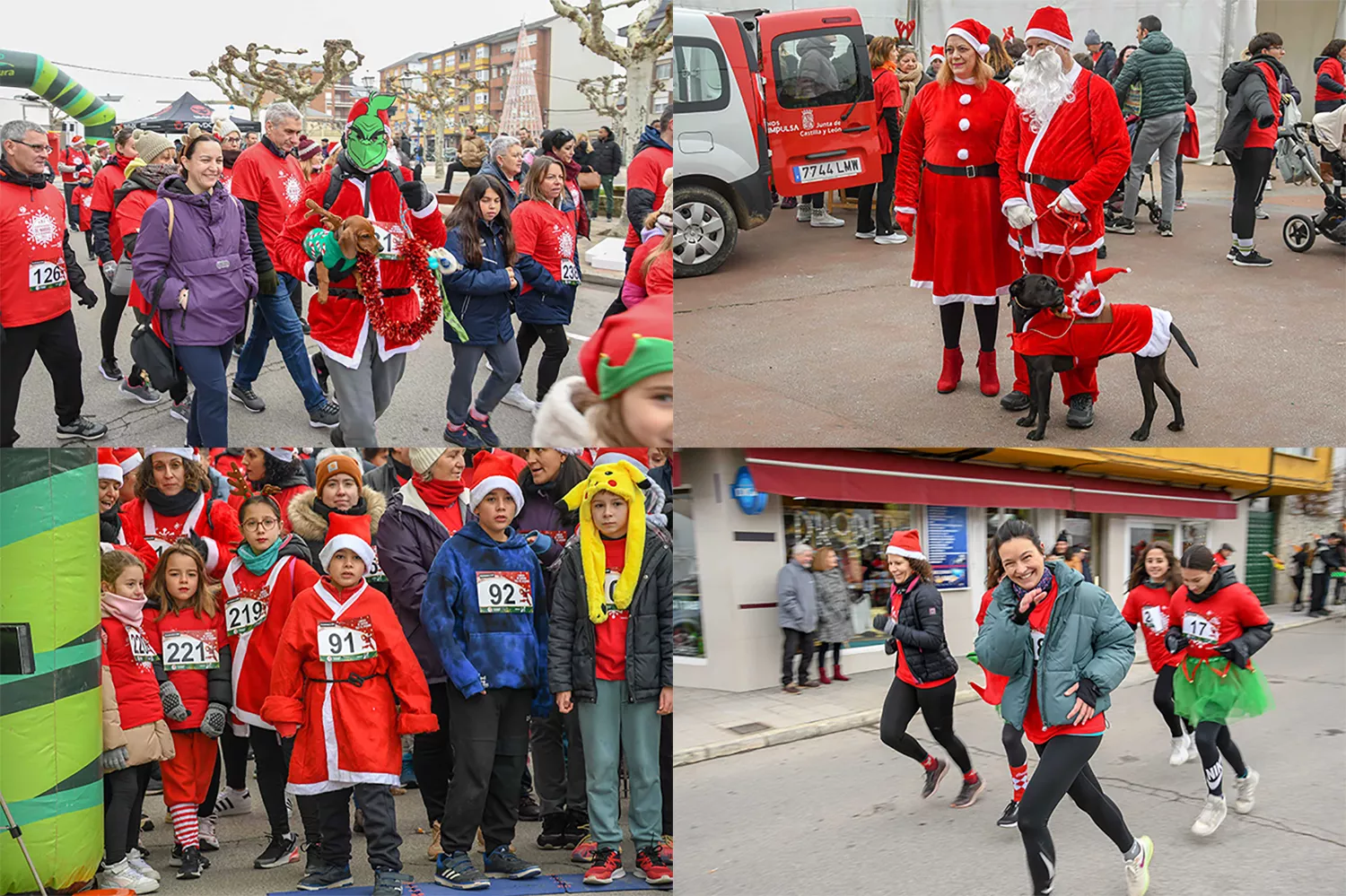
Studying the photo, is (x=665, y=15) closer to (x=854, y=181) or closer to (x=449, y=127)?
(x=449, y=127)

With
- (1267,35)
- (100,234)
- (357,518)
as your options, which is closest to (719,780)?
(357,518)

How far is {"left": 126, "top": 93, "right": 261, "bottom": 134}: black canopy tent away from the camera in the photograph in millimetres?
4699

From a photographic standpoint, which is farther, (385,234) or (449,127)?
(449,127)

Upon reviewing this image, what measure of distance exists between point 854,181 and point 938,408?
400 centimetres

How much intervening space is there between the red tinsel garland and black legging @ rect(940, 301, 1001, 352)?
91.0 inches

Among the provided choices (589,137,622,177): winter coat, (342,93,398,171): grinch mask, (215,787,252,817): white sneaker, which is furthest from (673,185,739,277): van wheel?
(215,787,252,817): white sneaker

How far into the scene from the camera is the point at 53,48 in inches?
158

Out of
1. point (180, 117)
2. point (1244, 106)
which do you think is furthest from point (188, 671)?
point (1244, 106)

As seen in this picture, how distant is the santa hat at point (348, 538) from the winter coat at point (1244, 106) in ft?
20.3

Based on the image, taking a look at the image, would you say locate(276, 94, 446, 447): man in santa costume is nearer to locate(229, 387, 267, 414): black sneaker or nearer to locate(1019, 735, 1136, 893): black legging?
locate(229, 387, 267, 414): black sneaker

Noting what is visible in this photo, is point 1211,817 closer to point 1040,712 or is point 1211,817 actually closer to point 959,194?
point 1040,712

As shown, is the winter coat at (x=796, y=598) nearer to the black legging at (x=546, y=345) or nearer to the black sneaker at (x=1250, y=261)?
the black legging at (x=546, y=345)

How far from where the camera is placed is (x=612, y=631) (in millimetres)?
4215

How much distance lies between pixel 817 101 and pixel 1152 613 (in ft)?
16.4
